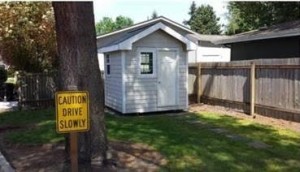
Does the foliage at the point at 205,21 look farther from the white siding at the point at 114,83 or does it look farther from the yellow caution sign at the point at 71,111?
the yellow caution sign at the point at 71,111

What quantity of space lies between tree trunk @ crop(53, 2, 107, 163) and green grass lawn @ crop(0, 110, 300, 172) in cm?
176

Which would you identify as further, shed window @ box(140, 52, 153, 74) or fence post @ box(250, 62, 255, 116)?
shed window @ box(140, 52, 153, 74)

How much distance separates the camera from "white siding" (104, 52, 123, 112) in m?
15.2

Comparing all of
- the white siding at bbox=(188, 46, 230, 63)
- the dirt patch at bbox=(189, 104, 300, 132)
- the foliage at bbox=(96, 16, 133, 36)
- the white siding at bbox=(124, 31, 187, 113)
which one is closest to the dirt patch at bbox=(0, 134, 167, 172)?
the dirt patch at bbox=(189, 104, 300, 132)

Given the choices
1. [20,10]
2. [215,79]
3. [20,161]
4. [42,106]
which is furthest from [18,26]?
[20,161]

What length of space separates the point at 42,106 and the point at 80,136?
12.1m

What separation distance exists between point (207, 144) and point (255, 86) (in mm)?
5081

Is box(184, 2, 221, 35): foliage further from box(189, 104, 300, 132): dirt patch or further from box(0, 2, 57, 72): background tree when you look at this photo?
box(189, 104, 300, 132): dirt patch

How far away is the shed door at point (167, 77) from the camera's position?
15172 millimetres

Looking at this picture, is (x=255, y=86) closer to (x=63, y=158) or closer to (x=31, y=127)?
(x=31, y=127)

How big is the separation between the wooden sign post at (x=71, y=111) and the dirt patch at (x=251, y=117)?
25.4 feet

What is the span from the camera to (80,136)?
683 centimetres

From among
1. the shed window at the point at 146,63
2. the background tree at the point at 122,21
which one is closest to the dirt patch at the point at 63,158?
the shed window at the point at 146,63

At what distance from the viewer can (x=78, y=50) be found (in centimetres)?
668
